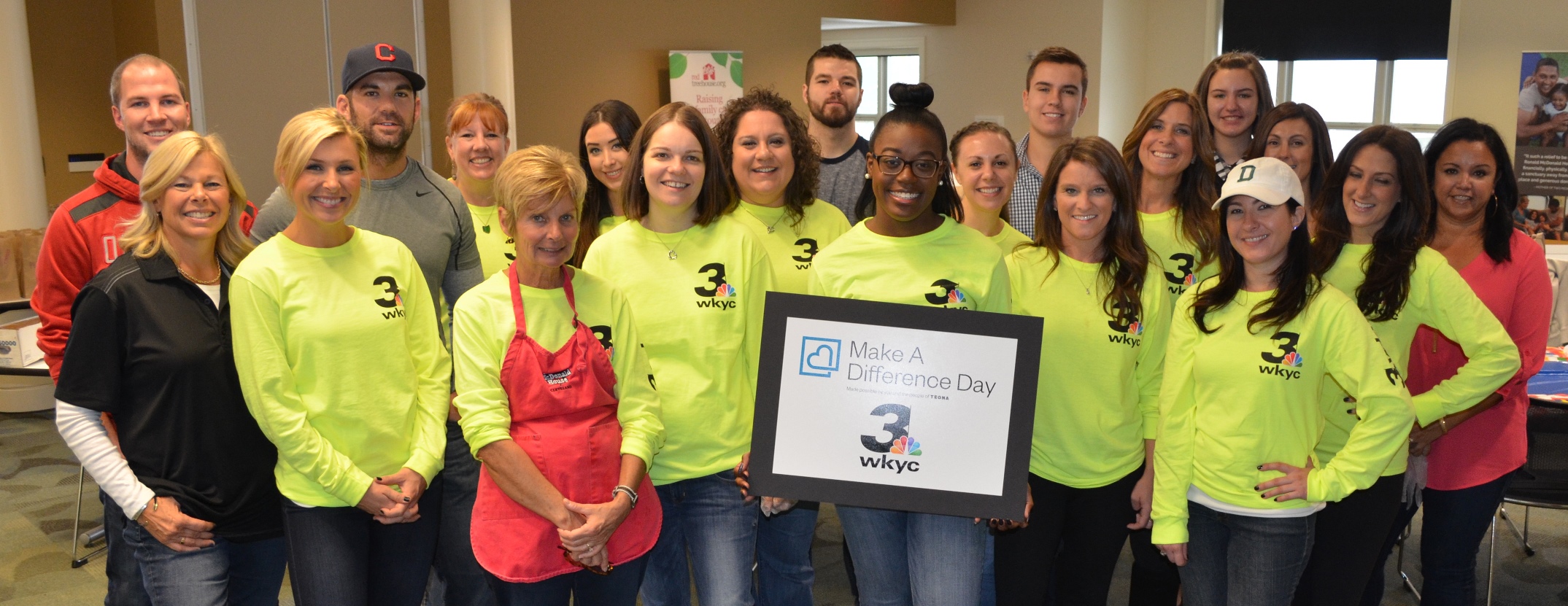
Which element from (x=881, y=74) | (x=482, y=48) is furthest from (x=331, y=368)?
(x=881, y=74)

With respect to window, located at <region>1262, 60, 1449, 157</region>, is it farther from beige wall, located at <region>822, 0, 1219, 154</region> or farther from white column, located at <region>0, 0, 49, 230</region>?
white column, located at <region>0, 0, 49, 230</region>

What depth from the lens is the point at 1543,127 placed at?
8.27 m

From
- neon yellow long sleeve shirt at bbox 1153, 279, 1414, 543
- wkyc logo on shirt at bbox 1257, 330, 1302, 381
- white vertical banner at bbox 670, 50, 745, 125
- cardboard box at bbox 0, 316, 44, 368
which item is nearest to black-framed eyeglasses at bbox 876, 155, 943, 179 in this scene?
neon yellow long sleeve shirt at bbox 1153, 279, 1414, 543

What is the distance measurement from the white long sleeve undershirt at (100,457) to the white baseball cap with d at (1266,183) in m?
2.56

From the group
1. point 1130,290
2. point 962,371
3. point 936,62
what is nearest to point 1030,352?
point 962,371

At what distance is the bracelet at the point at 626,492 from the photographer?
233cm

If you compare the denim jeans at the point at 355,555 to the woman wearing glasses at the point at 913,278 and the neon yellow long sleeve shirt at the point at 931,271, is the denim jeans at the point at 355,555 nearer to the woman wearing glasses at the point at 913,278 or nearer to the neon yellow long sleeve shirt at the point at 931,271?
the woman wearing glasses at the point at 913,278

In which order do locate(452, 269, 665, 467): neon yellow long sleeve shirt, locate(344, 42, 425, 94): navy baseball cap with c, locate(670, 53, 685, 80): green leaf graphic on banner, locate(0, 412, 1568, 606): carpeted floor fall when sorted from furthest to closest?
locate(670, 53, 685, 80): green leaf graphic on banner
locate(0, 412, 1568, 606): carpeted floor
locate(344, 42, 425, 94): navy baseball cap with c
locate(452, 269, 665, 467): neon yellow long sleeve shirt

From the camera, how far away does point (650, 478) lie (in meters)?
2.54

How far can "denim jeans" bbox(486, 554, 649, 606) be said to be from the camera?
229 cm

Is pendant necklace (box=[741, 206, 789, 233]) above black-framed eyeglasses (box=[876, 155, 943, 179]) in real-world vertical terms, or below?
below

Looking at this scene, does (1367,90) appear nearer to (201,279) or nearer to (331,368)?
(331,368)

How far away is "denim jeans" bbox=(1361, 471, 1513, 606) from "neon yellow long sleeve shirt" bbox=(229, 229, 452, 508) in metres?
2.67

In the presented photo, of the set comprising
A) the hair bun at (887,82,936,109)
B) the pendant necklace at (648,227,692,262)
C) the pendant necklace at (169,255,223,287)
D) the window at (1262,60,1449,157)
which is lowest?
the pendant necklace at (169,255,223,287)
